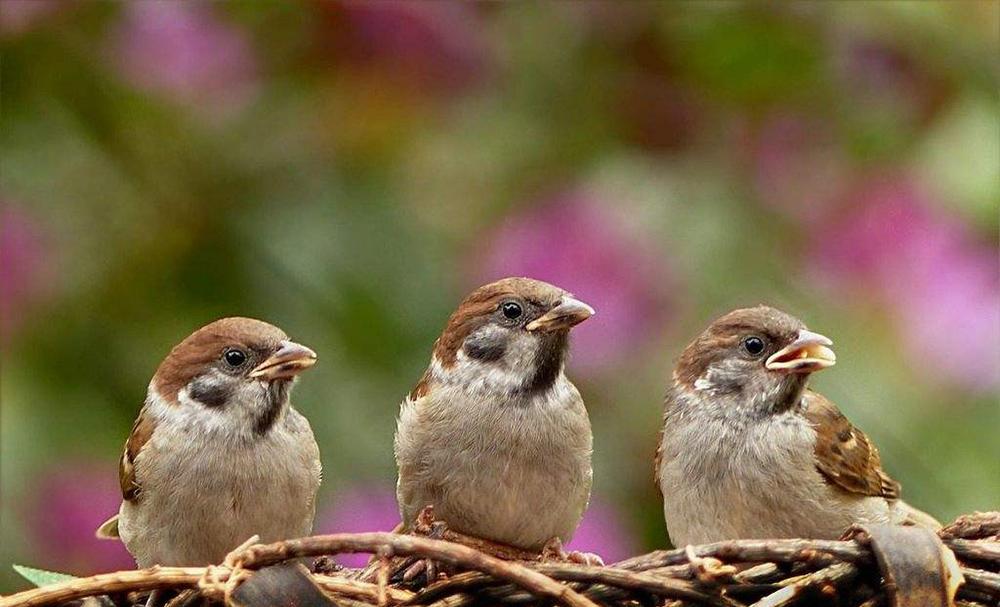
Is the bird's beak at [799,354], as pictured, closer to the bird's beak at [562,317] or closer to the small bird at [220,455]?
the bird's beak at [562,317]

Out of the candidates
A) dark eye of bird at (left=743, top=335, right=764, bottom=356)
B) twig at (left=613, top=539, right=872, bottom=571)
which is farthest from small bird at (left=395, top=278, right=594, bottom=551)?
twig at (left=613, top=539, right=872, bottom=571)

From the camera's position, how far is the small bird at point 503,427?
12.2 feet

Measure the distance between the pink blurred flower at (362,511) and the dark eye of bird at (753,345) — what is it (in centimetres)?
100

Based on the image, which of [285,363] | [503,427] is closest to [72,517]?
[285,363]

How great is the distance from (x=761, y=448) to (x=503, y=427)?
0.53m

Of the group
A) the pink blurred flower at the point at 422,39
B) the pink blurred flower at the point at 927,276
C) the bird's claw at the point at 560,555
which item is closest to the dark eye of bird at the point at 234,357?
the bird's claw at the point at 560,555

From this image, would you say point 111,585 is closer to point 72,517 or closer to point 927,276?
point 72,517

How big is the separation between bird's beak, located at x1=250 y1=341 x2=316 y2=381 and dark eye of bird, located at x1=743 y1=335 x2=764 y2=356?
92 centimetres

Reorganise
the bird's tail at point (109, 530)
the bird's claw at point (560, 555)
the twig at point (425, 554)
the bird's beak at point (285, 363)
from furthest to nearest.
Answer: the bird's tail at point (109, 530), the bird's beak at point (285, 363), the bird's claw at point (560, 555), the twig at point (425, 554)

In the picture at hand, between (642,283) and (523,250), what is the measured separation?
0.33 meters

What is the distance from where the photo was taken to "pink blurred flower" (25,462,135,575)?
174 inches

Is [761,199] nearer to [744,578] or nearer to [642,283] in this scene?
[642,283]

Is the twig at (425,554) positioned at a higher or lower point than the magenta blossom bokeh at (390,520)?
lower

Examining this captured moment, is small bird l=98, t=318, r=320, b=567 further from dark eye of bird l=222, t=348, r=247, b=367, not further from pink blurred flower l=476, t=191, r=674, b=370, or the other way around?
pink blurred flower l=476, t=191, r=674, b=370
